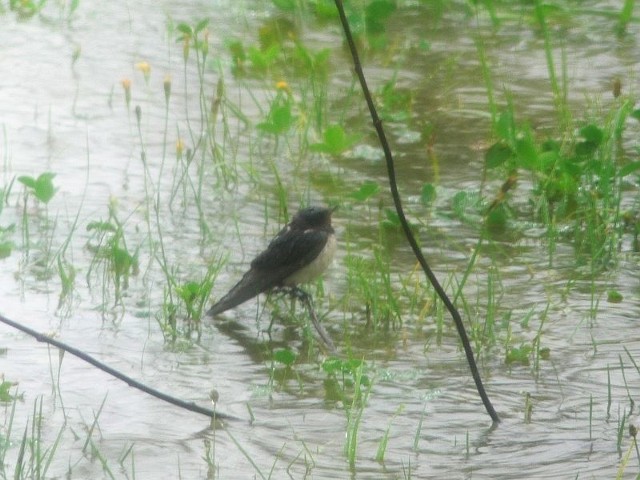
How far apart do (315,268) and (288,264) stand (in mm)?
113

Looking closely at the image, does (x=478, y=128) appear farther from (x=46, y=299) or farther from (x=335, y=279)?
(x=46, y=299)

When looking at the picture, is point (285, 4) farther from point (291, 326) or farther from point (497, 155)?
point (291, 326)

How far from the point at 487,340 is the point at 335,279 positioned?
3.40 ft

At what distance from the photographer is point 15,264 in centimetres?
534

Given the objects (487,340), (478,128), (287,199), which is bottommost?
(487,340)

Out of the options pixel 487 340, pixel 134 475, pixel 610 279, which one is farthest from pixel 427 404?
pixel 610 279

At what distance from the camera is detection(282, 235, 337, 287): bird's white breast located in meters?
5.11

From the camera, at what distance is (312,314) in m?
4.75

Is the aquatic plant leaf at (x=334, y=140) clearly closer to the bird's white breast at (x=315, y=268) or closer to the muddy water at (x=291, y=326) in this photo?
the muddy water at (x=291, y=326)

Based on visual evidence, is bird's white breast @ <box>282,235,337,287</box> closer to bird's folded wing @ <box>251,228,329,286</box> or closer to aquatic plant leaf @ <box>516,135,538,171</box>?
bird's folded wing @ <box>251,228,329,286</box>

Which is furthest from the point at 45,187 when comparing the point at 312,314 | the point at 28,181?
the point at 312,314

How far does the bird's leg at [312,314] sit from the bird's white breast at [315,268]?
4 cm

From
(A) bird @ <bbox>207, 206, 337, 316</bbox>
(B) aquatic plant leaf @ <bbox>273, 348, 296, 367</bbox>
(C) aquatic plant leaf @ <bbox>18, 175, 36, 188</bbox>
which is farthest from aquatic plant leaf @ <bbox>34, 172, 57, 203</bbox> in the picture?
(B) aquatic plant leaf @ <bbox>273, 348, 296, 367</bbox>

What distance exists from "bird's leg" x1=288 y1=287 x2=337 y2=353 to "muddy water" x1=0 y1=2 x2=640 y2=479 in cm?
6
